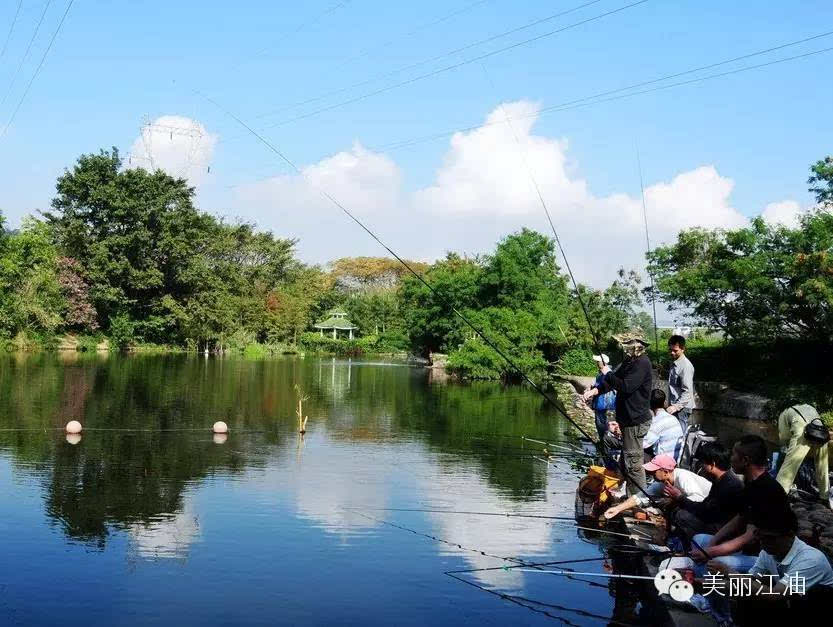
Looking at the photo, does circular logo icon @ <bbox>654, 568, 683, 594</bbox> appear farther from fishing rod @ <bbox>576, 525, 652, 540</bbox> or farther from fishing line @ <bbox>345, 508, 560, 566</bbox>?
fishing line @ <bbox>345, 508, 560, 566</bbox>

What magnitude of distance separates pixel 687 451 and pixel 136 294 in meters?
49.7

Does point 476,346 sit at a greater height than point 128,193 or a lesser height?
lesser

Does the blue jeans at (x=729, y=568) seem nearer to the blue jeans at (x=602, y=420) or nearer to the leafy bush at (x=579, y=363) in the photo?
the blue jeans at (x=602, y=420)

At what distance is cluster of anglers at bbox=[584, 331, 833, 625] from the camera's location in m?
5.64

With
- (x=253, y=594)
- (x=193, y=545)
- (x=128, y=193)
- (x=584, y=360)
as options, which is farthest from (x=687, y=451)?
(x=128, y=193)

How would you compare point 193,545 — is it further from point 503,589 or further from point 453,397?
point 453,397

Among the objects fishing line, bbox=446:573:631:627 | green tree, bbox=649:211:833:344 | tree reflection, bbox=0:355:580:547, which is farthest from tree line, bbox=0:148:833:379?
fishing line, bbox=446:573:631:627

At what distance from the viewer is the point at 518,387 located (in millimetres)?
36594

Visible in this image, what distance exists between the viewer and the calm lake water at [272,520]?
23.3ft

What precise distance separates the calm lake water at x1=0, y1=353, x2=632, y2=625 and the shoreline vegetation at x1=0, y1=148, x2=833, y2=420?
7816 millimetres

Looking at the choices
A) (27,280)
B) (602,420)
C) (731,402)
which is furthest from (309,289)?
(602,420)

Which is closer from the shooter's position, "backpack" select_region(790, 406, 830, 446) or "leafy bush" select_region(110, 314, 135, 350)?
"backpack" select_region(790, 406, 830, 446)

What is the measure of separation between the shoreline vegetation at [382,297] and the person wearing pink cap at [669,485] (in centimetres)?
1375

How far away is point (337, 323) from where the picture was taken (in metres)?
69.4
